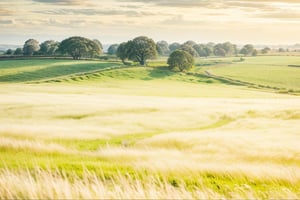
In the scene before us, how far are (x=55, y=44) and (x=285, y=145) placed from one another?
171 m

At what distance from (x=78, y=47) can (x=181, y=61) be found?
4398cm

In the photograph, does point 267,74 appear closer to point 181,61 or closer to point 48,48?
point 181,61

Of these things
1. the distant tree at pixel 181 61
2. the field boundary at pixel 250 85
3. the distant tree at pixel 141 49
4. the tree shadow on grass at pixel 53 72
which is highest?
the distant tree at pixel 141 49

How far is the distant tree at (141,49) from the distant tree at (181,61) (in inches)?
382

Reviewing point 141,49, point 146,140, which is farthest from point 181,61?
point 146,140

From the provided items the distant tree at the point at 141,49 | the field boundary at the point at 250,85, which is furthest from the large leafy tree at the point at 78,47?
the field boundary at the point at 250,85

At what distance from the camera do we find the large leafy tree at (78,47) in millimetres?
151000

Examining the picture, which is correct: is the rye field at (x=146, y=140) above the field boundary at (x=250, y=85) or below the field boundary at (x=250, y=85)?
above

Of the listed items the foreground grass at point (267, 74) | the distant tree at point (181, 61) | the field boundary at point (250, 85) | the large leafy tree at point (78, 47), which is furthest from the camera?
the large leafy tree at point (78, 47)

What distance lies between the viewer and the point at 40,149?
17906 millimetres

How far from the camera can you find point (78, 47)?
155 metres

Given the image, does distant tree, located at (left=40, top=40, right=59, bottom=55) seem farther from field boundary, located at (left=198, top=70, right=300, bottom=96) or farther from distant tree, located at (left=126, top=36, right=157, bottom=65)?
field boundary, located at (left=198, top=70, right=300, bottom=96)

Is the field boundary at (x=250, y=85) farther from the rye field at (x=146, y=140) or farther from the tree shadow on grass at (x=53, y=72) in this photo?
the tree shadow on grass at (x=53, y=72)

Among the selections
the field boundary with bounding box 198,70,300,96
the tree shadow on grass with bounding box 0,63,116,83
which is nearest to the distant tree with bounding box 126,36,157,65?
the tree shadow on grass with bounding box 0,63,116,83
